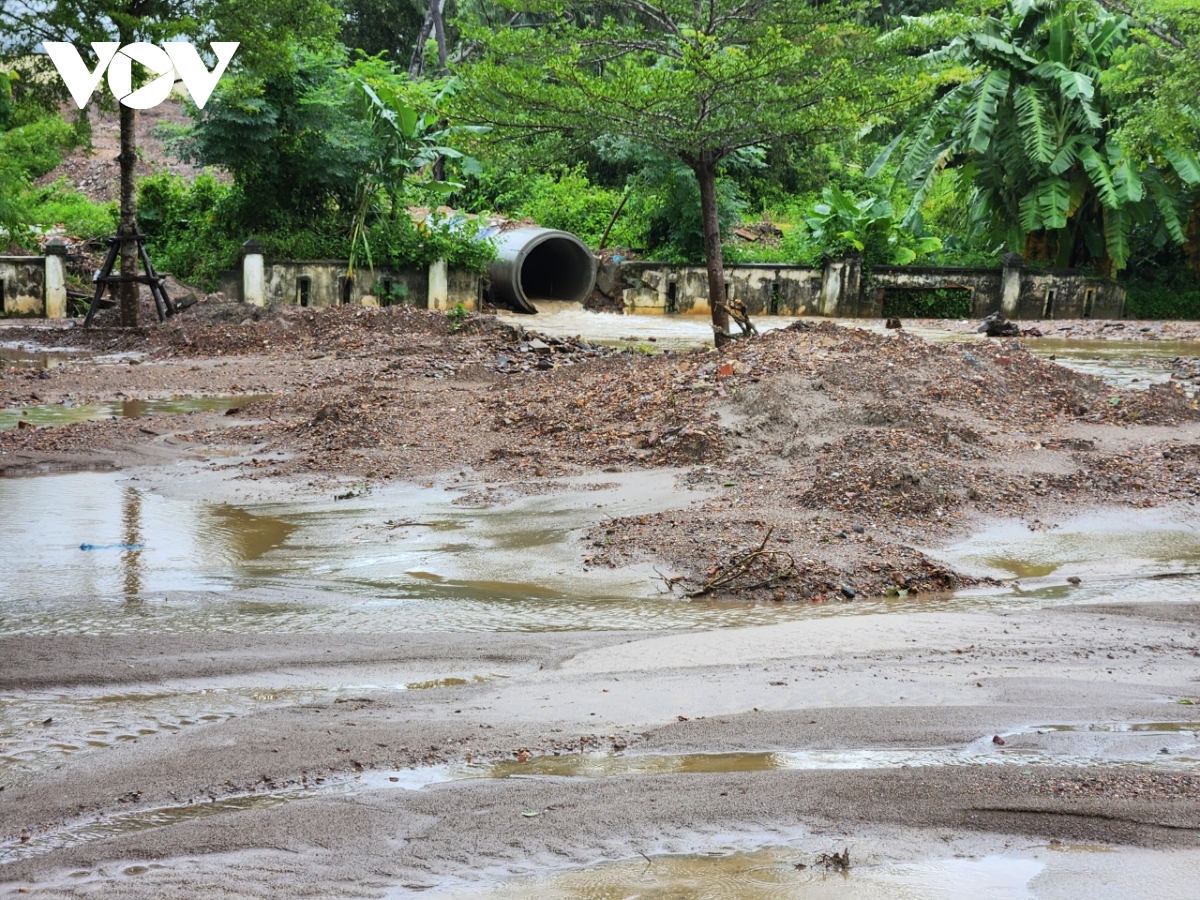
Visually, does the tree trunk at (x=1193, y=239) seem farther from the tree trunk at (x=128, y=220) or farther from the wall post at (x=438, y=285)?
the tree trunk at (x=128, y=220)

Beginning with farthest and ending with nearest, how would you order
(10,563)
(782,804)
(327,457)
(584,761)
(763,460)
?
(327,457)
(763,460)
(10,563)
(584,761)
(782,804)

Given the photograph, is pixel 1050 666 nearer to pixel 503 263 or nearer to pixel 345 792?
pixel 345 792

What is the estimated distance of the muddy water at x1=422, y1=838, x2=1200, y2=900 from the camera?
10.1 ft

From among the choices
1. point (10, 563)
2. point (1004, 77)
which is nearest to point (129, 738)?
point (10, 563)

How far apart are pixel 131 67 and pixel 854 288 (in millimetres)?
17435

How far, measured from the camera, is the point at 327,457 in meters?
10.2

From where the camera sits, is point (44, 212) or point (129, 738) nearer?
point (129, 738)

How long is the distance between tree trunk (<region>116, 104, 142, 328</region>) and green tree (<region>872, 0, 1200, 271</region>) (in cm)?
1725

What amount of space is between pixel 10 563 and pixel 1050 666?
18.2 feet

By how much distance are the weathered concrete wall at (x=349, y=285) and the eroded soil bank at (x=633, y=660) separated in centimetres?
1389

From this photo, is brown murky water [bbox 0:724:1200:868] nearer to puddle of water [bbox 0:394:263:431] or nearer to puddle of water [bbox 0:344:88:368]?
puddle of water [bbox 0:394:263:431]

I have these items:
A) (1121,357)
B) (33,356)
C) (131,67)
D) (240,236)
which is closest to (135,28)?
(131,67)

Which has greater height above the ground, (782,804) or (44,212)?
(44,212)

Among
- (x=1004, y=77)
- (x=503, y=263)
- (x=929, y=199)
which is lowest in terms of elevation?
(x=503, y=263)
